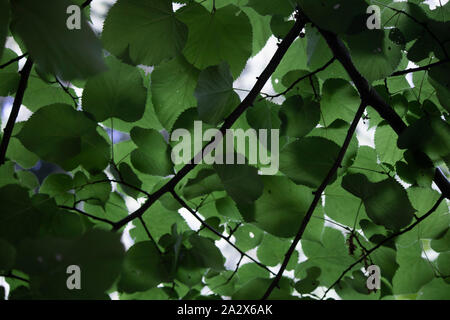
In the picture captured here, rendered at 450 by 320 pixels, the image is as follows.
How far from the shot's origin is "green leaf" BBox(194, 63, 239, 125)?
0.29 metres

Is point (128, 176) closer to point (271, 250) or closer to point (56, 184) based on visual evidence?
point (56, 184)

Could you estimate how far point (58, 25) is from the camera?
165 millimetres

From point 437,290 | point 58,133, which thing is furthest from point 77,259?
point 437,290

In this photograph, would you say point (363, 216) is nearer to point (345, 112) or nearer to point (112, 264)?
point (345, 112)

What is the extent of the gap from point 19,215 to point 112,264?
122 mm

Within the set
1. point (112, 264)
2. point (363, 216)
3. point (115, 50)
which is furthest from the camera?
A: point (363, 216)

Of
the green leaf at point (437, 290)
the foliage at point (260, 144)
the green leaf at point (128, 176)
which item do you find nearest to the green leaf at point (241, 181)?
the foliage at point (260, 144)

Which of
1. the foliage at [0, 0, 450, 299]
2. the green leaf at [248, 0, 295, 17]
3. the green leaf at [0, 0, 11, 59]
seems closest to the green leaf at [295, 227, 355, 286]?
the foliage at [0, 0, 450, 299]

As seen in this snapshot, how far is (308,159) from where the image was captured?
1.07ft

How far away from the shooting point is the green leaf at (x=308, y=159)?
1.07ft

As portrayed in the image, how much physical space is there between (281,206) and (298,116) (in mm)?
78

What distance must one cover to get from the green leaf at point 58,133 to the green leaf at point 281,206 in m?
0.14

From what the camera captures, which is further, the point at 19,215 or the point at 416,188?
the point at 416,188
